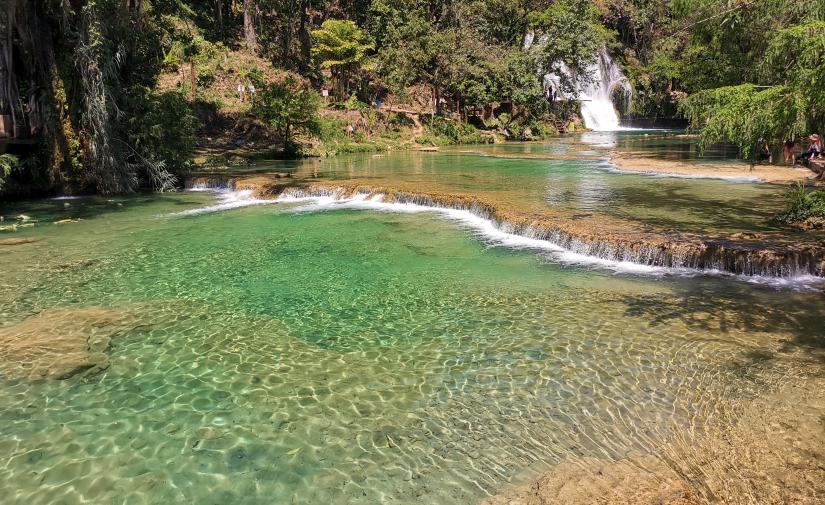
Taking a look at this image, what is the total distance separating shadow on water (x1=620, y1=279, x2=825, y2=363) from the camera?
6.49 meters

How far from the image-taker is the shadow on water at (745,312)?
6492 mm

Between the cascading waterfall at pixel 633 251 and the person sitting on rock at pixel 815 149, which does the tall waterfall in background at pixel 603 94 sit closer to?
the person sitting on rock at pixel 815 149

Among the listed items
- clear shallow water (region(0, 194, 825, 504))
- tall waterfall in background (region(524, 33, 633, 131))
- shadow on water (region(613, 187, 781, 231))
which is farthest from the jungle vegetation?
clear shallow water (region(0, 194, 825, 504))

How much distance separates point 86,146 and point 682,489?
62.8 ft

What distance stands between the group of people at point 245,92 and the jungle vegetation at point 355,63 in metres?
0.90

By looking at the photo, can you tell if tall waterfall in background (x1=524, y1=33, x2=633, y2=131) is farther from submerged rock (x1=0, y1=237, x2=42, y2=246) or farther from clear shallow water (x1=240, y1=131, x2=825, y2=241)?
submerged rock (x1=0, y1=237, x2=42, y2=246)

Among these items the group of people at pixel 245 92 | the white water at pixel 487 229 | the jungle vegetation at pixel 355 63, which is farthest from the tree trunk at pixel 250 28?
the white water at pixel 487 229

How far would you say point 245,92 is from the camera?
120 ft

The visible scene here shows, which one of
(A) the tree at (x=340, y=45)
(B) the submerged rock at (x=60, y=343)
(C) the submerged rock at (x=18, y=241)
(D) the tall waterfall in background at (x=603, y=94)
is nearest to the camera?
(B) the submerged rock at (x=60, y=343)

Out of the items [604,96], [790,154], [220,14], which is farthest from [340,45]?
[604,96]

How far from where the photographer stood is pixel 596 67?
5322cm

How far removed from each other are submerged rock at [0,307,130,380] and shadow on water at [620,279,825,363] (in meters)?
6.98

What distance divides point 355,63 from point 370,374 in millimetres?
36454

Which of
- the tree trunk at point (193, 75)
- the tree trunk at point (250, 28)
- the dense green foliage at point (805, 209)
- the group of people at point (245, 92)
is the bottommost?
the dense green foliage at point (805, 209)
